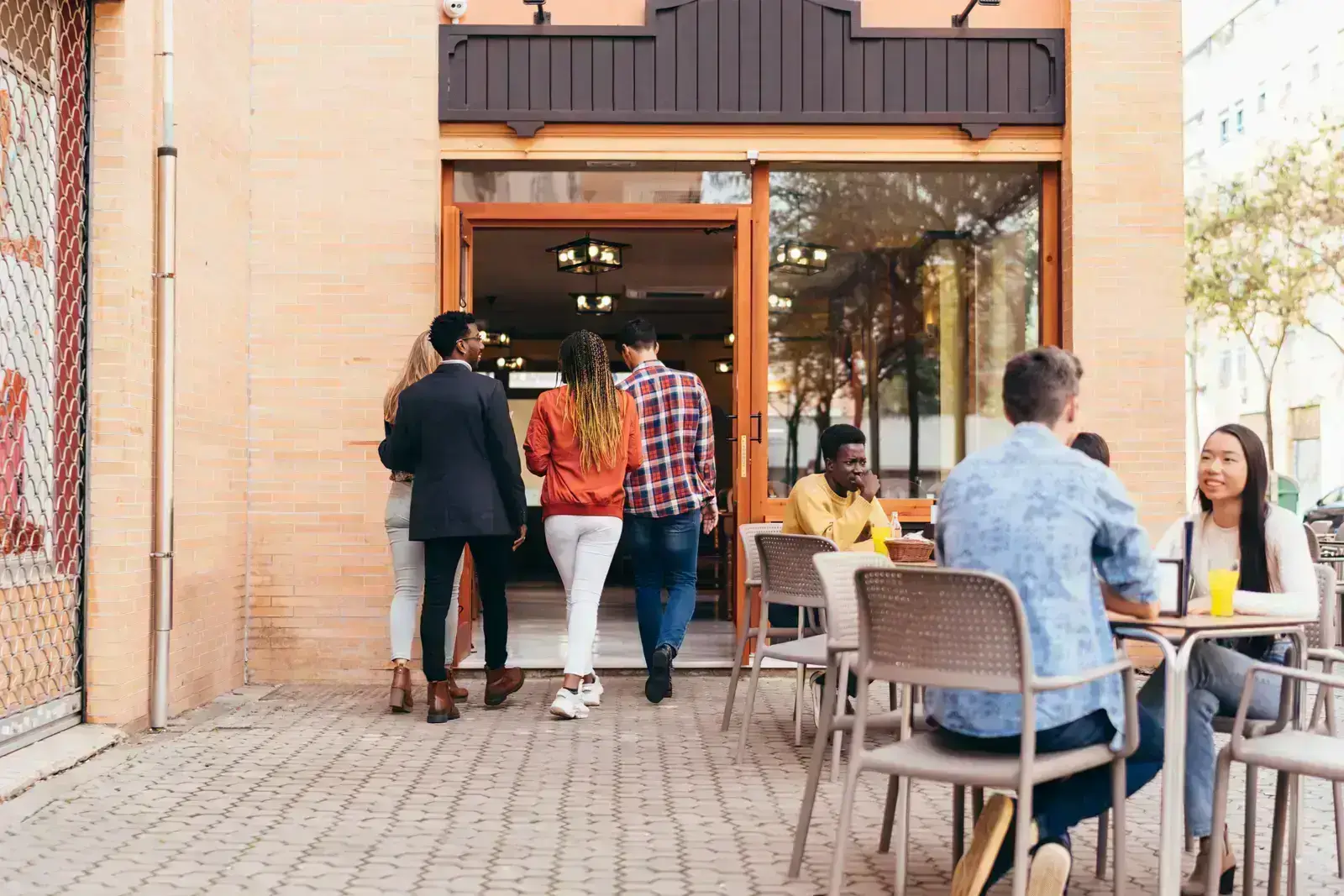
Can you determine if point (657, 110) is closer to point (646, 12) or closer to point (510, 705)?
point (646, 12)

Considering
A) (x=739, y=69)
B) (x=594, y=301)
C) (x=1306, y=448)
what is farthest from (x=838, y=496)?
(x=1306, y=448)

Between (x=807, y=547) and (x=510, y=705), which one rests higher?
(x=807, y=547)

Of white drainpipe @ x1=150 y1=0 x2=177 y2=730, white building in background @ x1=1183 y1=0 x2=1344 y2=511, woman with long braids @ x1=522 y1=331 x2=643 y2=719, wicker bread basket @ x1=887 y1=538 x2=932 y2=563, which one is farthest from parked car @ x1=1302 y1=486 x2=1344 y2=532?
white drainpipe @ x1=150 y1=0 x2=177 y2=730

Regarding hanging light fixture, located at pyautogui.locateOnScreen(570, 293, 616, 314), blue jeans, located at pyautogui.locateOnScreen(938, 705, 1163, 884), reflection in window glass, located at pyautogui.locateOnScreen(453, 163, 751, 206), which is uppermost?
hanging light fixture, located at pyautogui.locateOnScreen(570, 293, 616, 314)

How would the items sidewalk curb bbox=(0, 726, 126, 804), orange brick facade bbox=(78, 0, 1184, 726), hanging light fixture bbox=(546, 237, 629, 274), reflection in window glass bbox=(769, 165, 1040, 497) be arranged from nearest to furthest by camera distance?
1. sidewalk curb bbox=(0, 726, 126, 804)
2. orange brick facade bbox=(78, 0, 1184, 726)
3. reflection in window glass bbox=(769, 165, 1040, 497)
4. hanging light fixture bbox=(546, 237, 629, 274)

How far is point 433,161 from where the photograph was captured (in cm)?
831

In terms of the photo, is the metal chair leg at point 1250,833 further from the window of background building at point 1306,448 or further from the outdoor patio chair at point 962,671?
the window of background building at point 1306,448

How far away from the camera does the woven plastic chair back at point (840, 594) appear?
431 cm

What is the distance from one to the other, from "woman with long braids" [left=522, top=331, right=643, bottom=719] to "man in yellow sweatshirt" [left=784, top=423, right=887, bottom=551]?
2.96ft

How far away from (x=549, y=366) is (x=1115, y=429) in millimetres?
12143

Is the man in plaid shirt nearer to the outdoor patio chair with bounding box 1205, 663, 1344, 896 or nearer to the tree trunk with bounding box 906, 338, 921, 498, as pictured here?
the tree trunk with bounding box 906, 338, 921, 498

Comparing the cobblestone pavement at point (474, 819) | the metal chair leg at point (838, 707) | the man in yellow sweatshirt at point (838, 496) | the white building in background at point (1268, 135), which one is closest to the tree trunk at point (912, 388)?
the man in yellow sweatshirt at point (838, 496)

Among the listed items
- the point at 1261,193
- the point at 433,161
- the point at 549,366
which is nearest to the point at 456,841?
the point at 433,161

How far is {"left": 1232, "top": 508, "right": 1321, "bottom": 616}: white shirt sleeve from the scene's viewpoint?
164 inches
